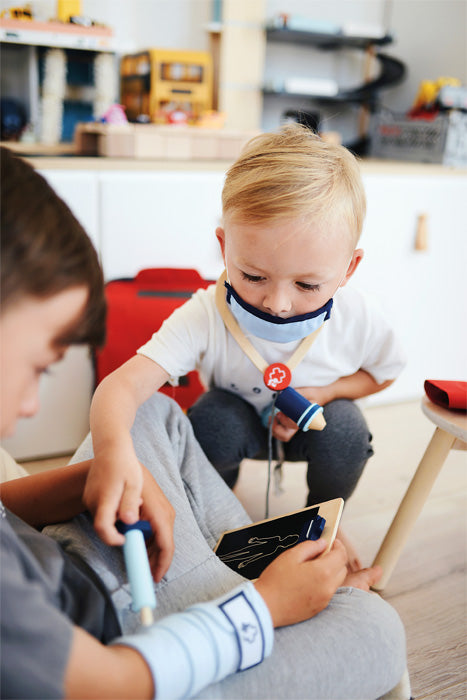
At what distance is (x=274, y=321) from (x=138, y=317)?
422 millimetres

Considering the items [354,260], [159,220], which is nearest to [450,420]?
[354,260]

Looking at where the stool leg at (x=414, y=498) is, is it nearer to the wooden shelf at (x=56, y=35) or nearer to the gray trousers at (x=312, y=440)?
the gray trousers at (x=312, y=440)

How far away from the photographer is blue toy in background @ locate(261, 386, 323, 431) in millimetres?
816

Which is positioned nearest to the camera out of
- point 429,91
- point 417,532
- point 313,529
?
point 313,529

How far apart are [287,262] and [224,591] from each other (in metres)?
0.36

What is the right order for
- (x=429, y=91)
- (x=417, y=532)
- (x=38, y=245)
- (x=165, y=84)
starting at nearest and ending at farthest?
(x=38, y=245) < (x=417, y=532) < (x=165, y=84) < (x=429, y=91)

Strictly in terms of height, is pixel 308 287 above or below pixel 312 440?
above

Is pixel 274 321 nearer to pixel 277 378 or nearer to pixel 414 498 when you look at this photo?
pixel 277 378

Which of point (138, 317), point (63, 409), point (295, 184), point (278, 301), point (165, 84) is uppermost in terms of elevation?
point (165, 84)

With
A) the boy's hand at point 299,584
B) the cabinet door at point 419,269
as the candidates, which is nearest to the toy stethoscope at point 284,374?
the boy's hand at point 299,584

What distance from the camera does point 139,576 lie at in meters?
0.52

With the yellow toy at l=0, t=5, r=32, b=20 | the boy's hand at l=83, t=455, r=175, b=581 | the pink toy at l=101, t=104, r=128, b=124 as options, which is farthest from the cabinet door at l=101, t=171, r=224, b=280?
the boy's hand at l=83, t=455, r=175, b=581

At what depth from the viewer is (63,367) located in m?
1.22

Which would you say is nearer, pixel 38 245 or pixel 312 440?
pixel 38 245
